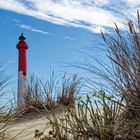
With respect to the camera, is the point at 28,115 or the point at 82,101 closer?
the point at 82,101

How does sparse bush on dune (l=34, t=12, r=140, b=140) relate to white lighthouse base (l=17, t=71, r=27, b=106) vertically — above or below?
below

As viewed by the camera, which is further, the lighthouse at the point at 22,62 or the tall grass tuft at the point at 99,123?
the lighthouse at the point at 22,62

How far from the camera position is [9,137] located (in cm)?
573

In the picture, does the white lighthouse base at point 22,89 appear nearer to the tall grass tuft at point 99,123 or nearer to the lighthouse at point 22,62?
the lighthouse at point 22,62

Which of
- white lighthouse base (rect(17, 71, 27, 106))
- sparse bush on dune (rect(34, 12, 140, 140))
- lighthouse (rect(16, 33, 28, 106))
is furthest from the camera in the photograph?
lighthouse (rect(16, 33, 28, 106))

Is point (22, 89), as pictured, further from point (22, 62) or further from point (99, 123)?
point (99, 123)

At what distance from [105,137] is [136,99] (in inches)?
30.4

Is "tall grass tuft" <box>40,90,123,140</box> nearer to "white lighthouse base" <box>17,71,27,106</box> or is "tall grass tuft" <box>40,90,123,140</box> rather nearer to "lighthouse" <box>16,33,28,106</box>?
"white lighthouse base" <box>17,71,27,106</box>

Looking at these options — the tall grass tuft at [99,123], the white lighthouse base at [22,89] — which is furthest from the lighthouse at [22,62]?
the tall grass tuft at [99,123]

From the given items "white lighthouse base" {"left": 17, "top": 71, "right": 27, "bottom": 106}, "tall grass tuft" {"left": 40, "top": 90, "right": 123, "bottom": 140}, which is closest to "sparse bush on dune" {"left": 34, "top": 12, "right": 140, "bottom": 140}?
"tall grass tuft" {"left": 40, "top": 90, "right": 123, "bottom": 140}

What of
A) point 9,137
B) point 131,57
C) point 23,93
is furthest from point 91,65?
point 23,93

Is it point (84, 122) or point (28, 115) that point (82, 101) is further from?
point (28, 115)

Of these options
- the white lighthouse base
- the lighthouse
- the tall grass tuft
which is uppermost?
the lighthouse

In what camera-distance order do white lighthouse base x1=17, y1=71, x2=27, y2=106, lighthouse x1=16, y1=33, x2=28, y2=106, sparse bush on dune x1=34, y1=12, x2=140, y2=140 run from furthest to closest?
lighthouse x1=16, y1=33, x2=28, y2=106, white lighthouse base x1=17, y1=71, x2=27, y2=106, sparse bush on dune x1=34, y1=12, x2=140, y2=140
